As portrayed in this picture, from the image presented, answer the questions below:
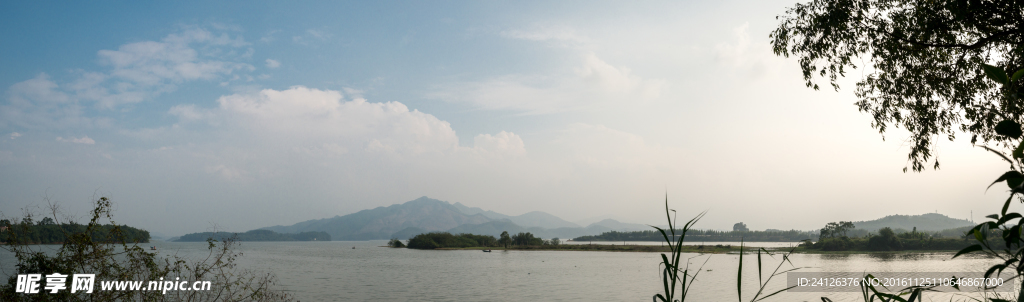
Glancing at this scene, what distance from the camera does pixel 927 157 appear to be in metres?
11.6

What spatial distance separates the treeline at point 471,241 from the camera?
13688cm

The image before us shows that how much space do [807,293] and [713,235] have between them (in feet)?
527

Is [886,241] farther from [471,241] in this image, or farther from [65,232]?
[65,232]

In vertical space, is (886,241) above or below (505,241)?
above

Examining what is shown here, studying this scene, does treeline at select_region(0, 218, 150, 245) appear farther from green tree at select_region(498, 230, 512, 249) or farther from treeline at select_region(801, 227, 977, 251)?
green tree at select_region(498, 230, 512, 249)

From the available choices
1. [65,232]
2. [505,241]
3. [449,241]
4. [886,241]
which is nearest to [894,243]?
[886,241]

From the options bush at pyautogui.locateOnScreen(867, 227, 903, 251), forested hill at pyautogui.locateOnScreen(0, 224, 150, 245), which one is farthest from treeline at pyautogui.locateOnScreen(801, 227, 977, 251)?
forested hill at pyautogui.locateOnScreen(0, 224, 150, 245)

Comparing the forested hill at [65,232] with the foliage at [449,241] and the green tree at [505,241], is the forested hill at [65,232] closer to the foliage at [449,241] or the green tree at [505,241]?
the green tree at [505,241]

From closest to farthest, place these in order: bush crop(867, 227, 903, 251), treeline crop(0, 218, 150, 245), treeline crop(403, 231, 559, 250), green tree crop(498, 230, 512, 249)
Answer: treeline crop(0, 218, 150, 245) → bush crop(867, 227, 903, 251) → green tree crop(498, 230, 512, 249) → treeline crop(403, 231, 559, 250)

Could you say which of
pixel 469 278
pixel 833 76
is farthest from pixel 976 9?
pixel 469 278

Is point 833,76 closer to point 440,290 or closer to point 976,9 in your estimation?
point 976,9

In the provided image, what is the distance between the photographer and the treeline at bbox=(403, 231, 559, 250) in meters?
137

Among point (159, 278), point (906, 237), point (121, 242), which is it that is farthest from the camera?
point (906, 237)

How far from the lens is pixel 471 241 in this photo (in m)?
142
